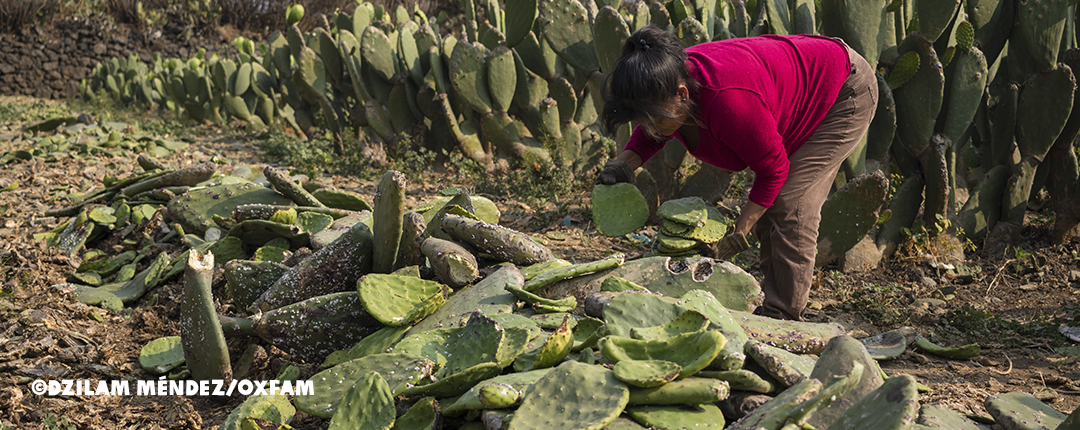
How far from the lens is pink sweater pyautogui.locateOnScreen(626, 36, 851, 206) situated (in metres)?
1.78

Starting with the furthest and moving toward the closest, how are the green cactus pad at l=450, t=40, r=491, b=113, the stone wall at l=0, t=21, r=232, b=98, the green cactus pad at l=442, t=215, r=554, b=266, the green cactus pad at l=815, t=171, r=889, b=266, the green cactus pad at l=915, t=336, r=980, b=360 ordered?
1. the stone wall at l=0, t=21, r=232, b=98
2. the green cactus pad at l=450, t=40, r=491, b=113
3. the green cactus pad at l=815, t=171, r=889, b=266
4. the green cactus pad at l=442, t=215, r=554, b=266
5. the green cactus pad at l=915, t=336, r=980, b=360

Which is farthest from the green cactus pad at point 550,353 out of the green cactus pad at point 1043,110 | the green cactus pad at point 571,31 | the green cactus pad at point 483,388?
the green cactus pad at point 1043,110

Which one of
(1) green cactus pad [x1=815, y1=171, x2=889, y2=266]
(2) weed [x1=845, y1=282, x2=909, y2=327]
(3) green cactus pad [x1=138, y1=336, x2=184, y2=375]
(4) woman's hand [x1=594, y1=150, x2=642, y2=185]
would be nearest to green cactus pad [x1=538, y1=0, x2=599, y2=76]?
(4) woman's hand [x1=594, y1=150, x2=642, y2=185]

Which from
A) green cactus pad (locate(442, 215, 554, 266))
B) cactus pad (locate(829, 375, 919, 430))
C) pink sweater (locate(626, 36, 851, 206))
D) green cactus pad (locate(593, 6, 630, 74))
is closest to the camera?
cactus pad (locate(829, 375, 919, 430))

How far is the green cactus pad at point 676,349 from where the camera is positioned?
132 centimetres

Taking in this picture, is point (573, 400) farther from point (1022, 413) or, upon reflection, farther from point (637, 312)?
point (1022, 413)

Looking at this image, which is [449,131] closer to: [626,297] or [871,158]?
[871,158]

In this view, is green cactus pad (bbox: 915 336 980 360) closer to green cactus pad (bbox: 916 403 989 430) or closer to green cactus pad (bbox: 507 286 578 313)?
green cactus pad (bbox: 916 403 989 430)

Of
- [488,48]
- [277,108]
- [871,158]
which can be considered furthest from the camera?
[277,108]

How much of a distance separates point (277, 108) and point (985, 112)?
732 centimetres

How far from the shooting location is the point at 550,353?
1.54 metres

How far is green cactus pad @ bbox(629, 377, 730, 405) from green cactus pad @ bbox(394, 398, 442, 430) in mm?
428

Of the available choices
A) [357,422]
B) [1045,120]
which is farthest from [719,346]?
[1045,120]

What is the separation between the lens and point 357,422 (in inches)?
56.3
